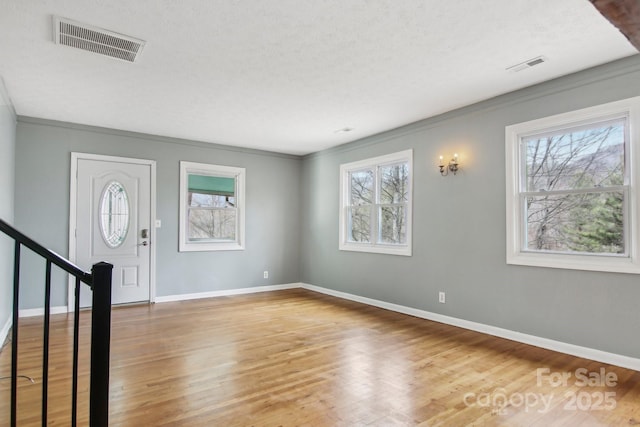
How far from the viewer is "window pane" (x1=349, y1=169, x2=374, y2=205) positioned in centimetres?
576

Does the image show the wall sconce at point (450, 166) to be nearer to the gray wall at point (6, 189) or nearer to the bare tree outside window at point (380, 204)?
the bare tree outside window at point (380, 204)

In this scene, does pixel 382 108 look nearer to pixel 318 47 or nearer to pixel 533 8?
pixel 318 47

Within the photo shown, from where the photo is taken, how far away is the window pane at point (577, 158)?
3217 mm

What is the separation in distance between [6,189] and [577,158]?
19.3 feet

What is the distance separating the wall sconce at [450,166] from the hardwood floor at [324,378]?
1844mm

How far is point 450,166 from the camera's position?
4.45 meters

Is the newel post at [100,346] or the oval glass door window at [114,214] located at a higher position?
the oval glass door window at [114,214]

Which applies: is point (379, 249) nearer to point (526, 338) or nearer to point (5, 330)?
point (526, 338)

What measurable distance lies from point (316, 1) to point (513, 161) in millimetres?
2657

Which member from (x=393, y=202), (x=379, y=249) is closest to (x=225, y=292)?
(x=379, y=249)

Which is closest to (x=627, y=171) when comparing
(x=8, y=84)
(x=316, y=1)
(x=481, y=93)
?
(x=481, y=93)

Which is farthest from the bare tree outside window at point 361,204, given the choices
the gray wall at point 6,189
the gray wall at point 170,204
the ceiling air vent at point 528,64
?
the gray wall at point 6,189

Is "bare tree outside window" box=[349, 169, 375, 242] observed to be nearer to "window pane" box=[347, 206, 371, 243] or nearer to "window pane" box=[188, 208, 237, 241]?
"window pane" box=[347, 206, 371, 243]

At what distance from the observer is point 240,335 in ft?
12.9
